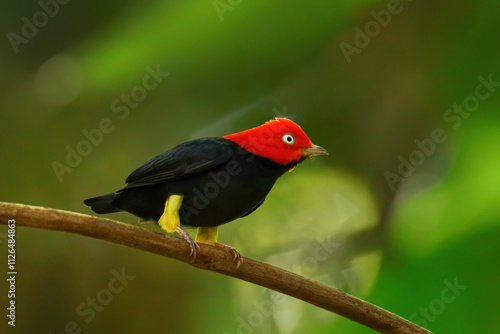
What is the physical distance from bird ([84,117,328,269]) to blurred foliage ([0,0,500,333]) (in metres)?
0.75

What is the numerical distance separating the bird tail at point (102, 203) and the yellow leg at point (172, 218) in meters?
0.21

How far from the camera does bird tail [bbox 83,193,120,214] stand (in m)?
2.30

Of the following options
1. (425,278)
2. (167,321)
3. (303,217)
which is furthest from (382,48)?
(167,321)

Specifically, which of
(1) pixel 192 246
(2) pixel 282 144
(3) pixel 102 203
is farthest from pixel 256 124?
(1) pixel 192 246

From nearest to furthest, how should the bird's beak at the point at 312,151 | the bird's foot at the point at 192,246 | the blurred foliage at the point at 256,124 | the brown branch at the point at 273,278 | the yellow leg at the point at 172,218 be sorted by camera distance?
the brown branch at the point at 273,278
the bird's foot at the point at 192,246
the yellow leg at the point at 172,218
the bird's beak at the point at 312,151
the blurred foliage at the point at 256,124

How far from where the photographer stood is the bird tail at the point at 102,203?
2304 millimetres

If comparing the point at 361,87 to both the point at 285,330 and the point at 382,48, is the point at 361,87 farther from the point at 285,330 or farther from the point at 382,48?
the point at 285,330

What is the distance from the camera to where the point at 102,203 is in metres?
2.35

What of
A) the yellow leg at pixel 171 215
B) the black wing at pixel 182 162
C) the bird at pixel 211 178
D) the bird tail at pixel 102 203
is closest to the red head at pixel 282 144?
the bird at pixel 211 178

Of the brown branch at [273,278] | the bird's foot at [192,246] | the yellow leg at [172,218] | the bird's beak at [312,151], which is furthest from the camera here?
the bird's beak at [312,151]

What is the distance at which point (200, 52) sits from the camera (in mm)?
2963

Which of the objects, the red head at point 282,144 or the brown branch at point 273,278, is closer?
the brown branch at point 273,278

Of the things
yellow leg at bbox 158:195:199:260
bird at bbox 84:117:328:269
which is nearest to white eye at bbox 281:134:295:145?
bird at bbox 84:117:328:269

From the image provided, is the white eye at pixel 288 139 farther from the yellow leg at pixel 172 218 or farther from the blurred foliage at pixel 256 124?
the blurred foliage at pixel 256 124
